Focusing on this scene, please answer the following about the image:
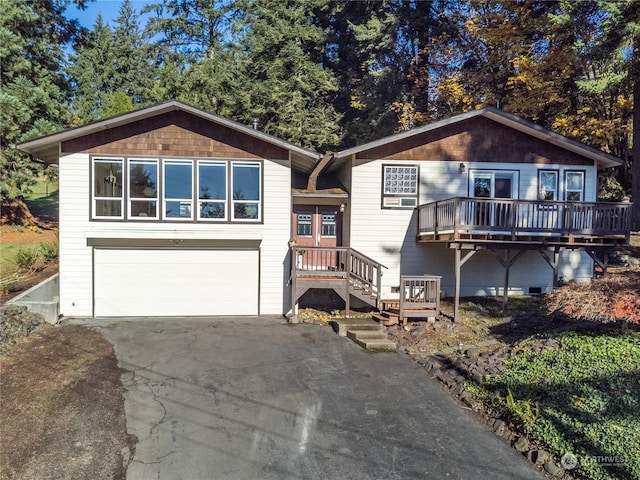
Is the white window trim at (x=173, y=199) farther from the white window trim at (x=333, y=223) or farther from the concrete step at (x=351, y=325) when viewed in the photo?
the concrete step at (x=351, y=325)

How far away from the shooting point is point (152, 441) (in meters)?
5.73

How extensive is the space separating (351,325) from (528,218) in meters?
5.73

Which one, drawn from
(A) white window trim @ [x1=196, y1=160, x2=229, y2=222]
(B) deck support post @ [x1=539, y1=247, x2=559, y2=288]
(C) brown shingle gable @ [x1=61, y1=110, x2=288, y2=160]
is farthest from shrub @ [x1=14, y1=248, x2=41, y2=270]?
(B) deck support post @ [x1=539, y1=247, x2=559, y2=288]

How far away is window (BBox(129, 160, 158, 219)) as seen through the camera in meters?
12.1

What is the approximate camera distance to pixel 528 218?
1194 centimetres

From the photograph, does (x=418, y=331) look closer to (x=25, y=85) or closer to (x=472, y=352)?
(x=472, y=352)

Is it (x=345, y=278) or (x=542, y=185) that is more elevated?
(x=542, y=185)

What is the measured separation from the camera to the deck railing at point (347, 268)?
39.1 ft

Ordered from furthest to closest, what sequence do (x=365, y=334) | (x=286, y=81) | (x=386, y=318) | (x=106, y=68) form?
(x=106, y=68), (x=286, y=81), (x=386, y=318), (x=365, y=334)

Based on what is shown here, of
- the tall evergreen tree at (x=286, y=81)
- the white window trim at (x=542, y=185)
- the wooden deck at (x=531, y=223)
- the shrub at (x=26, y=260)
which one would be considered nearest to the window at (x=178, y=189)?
the shrub at (x=26, y=260)

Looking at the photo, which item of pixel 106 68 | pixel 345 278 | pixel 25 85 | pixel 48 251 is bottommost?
pixel 345 278

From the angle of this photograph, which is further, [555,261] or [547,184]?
[547,184]

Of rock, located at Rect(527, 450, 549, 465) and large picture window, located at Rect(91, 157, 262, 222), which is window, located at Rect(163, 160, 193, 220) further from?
rock, located at Rect(527, 450, 549, 465)

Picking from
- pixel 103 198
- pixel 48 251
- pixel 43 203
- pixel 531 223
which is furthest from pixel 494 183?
pixel 43 203
